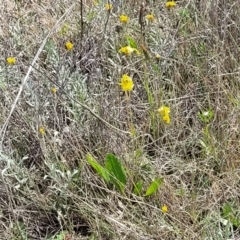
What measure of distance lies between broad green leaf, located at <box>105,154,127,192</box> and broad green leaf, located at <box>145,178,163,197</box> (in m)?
0.08

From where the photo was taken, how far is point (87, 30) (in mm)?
2064

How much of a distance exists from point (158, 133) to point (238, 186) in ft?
1.06

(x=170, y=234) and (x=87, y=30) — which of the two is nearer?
(x=170, y=234)

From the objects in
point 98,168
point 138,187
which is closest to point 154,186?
point 138,187

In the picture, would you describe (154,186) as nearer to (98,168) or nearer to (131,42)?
(98,168)

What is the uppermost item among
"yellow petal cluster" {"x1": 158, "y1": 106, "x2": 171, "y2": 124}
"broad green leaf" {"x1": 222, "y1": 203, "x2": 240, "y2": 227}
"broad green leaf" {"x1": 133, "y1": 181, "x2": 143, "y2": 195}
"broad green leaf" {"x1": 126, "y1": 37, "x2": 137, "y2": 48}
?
"broad green leaf" {"x1": 126, "y1": 37, "x2": 137, "y2": 48}

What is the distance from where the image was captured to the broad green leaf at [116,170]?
4.87 ft

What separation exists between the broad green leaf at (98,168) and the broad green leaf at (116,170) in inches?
0.6

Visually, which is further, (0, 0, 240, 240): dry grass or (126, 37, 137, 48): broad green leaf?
(126, 37, 137, 48): broad green leaf

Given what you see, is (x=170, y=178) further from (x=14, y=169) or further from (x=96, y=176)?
(x=14, y=169)

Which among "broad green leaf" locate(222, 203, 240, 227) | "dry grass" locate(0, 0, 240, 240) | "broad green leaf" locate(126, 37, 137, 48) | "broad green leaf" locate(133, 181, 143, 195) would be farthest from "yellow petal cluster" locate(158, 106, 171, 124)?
"broad green leaf" locate(126, 37, 137, 48)

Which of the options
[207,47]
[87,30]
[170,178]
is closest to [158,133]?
[170,178]

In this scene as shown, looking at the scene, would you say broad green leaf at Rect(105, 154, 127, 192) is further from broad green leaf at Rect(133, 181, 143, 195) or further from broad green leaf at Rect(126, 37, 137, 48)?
broad green leaf at Rect(126, 37, 137, 48)

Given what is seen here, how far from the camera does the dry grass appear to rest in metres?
1.42
